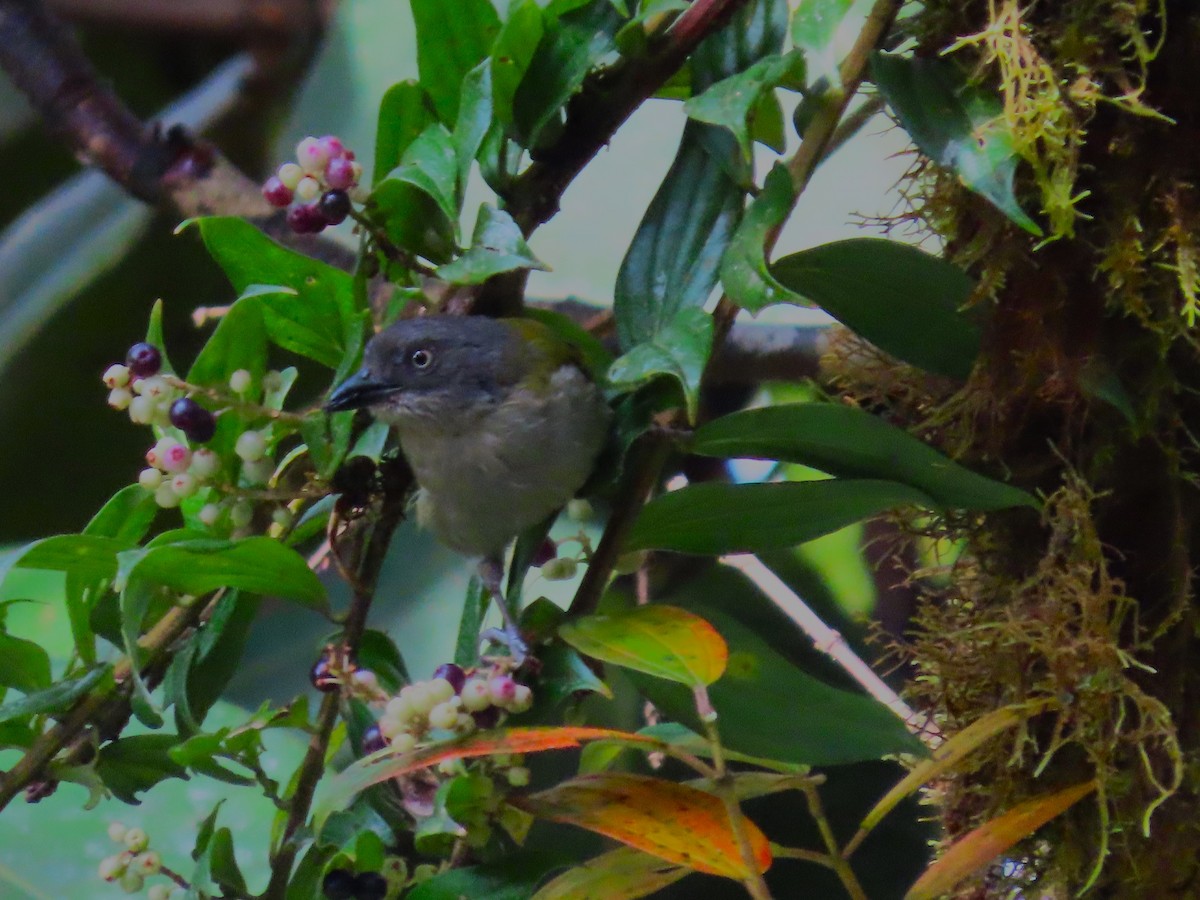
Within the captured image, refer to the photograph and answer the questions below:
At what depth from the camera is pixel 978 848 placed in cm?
76

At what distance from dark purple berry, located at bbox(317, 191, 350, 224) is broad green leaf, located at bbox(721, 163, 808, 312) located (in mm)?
263

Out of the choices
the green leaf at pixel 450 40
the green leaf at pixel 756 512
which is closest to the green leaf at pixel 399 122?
the green leaf at pixel 450 40

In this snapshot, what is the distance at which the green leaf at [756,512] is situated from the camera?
79 centimetres

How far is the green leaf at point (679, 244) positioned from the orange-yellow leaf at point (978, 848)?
40 centimetres

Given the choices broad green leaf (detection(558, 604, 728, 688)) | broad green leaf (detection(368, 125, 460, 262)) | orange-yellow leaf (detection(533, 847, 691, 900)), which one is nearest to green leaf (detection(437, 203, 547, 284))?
broad green leaf (detection(368, 125, 460, 262))

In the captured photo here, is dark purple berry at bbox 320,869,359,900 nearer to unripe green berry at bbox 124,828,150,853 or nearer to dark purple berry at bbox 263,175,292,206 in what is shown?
unripe green berry at bbox 124,828,150,853

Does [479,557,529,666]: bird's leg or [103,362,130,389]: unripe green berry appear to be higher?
[103,362,130,389]: unripe green berry

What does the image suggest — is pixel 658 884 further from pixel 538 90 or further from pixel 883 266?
pixel 538 90

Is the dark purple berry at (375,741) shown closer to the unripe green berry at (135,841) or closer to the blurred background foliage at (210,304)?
the unripe green berry at (135,841)

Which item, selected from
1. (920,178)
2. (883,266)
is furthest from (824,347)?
(883,266)

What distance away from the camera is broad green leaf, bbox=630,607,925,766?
79 cm

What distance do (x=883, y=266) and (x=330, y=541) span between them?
0.45 m

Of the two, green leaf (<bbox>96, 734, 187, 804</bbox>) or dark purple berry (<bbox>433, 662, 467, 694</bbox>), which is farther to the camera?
green leaf (<bbox>96, 734, 187, 804</bbox>)

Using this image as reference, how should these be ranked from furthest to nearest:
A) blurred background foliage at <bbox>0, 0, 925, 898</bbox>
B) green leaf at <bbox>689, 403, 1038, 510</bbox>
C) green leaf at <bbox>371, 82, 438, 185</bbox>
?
1. blurred background foliage at <bbox>0, 0, 925, 898</bbox>
2. green leaf at <bbox>371, 82, 438, 185</bbox>
3. green leaf at <bbox>689, 403, 1038, 510</bbox>
